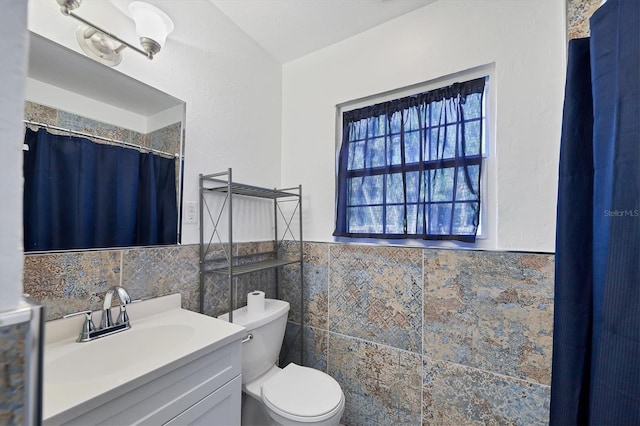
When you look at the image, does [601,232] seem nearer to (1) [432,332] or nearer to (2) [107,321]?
(1) [432,332]

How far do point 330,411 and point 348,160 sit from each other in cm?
139

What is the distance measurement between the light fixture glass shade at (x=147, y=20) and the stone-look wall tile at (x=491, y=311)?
5.58 ft

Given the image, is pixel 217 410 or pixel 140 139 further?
pixel 140 139

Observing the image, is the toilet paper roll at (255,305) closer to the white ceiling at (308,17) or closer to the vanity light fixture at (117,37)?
the vanity light fixture at (117,37)

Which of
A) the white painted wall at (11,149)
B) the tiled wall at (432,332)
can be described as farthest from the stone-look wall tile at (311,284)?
the white painted wall at (11,149)

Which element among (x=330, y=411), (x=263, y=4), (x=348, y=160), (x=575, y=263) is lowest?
(x=330, y=411)

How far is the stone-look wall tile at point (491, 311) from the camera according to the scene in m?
1.14

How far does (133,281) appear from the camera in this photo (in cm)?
113

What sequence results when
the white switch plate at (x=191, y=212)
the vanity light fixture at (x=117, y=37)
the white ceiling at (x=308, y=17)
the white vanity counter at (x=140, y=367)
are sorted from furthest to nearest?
the white ceiling at (x=308, y=17) → the white switch plate at (x=191, y=212) → the vanity light fixture at (x=117, y=37) → the white vanity counter at (x=140, y=367)

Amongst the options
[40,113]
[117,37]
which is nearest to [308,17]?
[117,37]

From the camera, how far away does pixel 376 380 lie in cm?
151

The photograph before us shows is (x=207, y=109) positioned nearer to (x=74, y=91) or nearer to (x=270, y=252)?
(x=74, y=91)

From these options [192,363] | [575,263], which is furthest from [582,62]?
[192,363]

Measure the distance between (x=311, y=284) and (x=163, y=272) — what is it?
916 millimetres
